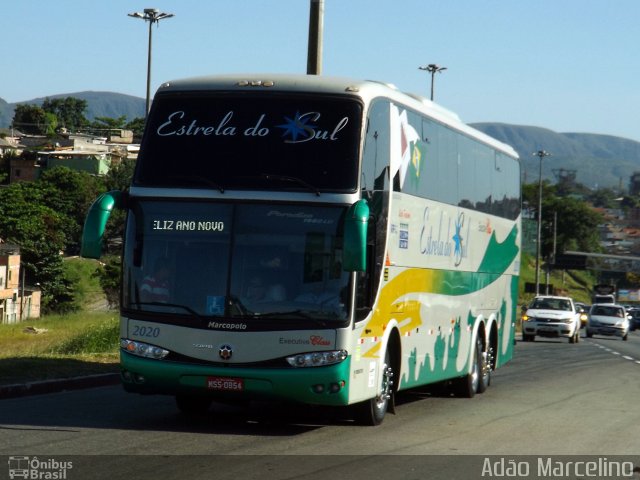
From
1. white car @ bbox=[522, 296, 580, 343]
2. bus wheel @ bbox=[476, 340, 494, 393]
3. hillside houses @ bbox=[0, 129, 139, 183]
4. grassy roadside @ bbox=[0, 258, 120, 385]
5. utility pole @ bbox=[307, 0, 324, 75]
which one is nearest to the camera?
grassy roadside @ bbox=[0, 258, 120, 385]

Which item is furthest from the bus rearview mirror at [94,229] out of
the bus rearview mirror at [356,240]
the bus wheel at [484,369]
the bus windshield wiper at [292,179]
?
the bus wheel at [484,369]

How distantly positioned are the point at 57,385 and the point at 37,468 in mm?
6880

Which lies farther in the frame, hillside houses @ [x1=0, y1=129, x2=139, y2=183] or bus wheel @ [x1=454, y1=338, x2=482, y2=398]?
hillside houses @ [x1=0, y1=129, x2=139, y2=183]

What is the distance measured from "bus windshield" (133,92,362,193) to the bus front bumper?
1.82 metres

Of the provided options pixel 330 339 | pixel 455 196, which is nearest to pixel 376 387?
pixel 330 339

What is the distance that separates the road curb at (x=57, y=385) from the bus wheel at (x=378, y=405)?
4.49 meters

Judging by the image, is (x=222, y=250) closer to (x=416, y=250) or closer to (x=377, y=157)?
(x=377, y=157)

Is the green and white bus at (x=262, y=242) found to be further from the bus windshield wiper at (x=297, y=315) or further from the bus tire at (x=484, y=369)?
the bus tire at (x=484, y=369)

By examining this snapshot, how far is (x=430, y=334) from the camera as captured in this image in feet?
53.1

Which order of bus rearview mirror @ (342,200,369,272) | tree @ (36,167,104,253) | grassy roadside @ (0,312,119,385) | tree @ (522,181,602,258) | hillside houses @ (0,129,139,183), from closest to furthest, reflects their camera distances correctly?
1. bus rearview mirror @ (342,200,369,272)
2. grassy roadside @ (0,312,119,385)
3. tree @ (36,167,104,253)
4. hillside houses @ (0,129,139,183)
5. tree @ (522,181,602,258)

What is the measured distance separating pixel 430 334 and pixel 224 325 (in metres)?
4.34

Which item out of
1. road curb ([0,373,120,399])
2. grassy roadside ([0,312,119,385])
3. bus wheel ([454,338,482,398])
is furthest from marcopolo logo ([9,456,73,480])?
bus wheel ([454,338,482,398])

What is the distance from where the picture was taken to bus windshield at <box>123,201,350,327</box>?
12.6 m

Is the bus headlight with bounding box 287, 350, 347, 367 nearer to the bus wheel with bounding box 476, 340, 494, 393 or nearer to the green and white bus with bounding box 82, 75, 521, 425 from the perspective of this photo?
the green and white bus with bounding box 82, 75, 521, 425
